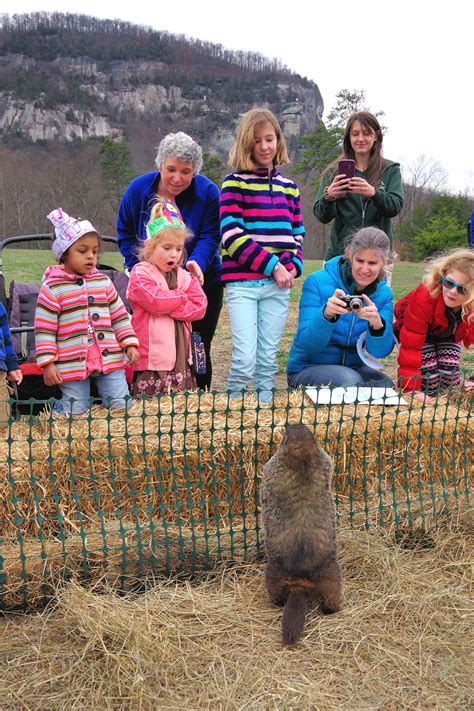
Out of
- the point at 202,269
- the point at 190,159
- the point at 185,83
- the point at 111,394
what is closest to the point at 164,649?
the point at 111,394

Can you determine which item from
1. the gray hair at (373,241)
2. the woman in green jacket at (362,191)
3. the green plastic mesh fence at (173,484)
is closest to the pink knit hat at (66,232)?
the green plastic mesh fence at (173,484)

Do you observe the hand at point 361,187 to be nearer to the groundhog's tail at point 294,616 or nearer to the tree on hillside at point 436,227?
the groundhog's tail at point 294,616

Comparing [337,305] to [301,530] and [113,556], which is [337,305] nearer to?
[301,530]

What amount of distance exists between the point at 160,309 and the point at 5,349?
1.12 metres

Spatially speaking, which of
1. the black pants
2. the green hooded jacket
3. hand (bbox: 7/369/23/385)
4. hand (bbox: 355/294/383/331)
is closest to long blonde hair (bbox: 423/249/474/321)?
hand (bbox: 355/294/383/331)

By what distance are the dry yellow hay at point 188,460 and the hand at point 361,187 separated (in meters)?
2.32

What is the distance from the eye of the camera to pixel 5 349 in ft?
12.8

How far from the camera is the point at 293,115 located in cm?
14562

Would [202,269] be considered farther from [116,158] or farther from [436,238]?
[116,158]

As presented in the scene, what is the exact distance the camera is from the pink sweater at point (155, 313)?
4.44m

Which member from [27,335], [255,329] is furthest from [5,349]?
[255,329]

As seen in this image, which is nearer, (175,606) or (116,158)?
(175,606)

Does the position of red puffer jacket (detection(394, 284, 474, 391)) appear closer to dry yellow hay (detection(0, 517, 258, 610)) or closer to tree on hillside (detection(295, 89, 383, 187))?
dry yellow hay (detection(0, 517, 258, 610))

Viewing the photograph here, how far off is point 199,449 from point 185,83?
466 feet
